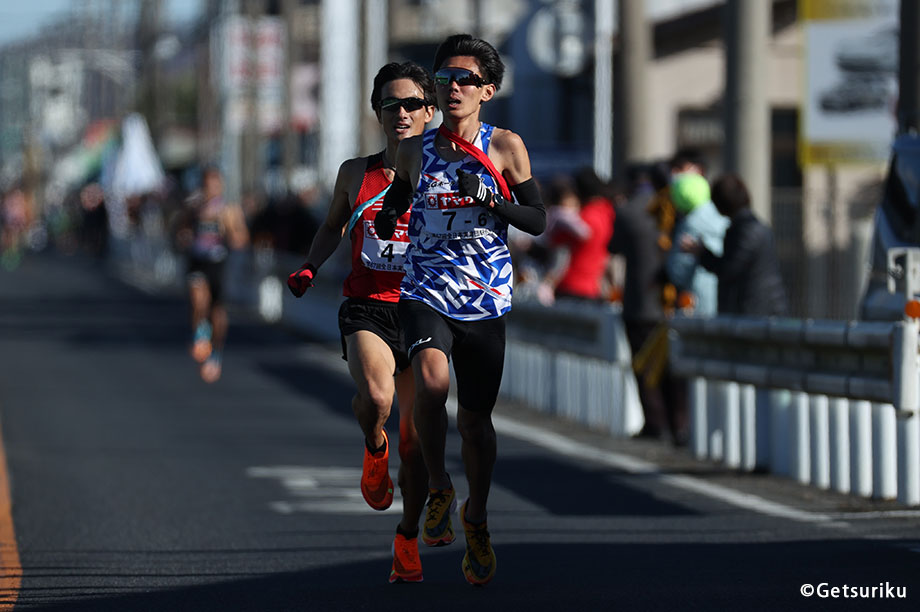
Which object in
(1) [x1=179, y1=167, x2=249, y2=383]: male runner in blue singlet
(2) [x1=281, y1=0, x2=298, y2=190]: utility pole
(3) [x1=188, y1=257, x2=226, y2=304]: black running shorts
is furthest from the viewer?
(2) [x1=281, y1=0, x2=298, y2=190]: utility pole

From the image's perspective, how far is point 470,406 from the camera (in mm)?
7699

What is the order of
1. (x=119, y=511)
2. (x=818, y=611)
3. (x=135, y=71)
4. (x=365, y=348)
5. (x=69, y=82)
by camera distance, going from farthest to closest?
1. (x=69, y=82)
2. (x=135, y=71)
3. (x=119, y=511)
4. (x=365, y=348)
5. (x=818, y=611)

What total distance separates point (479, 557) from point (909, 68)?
19.8ft

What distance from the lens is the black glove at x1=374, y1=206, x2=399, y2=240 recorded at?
773 cm

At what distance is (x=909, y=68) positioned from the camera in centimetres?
1248

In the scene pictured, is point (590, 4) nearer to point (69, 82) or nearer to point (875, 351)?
point (875, 351)

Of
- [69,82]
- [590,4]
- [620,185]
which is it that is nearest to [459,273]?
[620,185]

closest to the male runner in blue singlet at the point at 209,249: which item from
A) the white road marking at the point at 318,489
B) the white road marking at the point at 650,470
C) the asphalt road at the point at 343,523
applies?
the asphalt road at the point at 343,523

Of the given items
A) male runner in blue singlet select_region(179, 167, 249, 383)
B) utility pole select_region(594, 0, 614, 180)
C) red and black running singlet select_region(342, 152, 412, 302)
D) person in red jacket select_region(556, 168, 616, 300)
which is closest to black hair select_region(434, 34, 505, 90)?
red and black running singlet select_region(342, 152, 412, 302)

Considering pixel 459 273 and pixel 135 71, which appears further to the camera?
pixel 135 71

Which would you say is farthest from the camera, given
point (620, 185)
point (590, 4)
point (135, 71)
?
point (135, 71)

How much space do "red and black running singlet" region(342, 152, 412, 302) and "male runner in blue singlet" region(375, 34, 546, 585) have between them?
0.57 m

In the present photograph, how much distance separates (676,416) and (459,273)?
6.75 metres

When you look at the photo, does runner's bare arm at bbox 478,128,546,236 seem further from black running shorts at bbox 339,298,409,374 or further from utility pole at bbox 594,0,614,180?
utility pole at bbox 594,0,614,180
